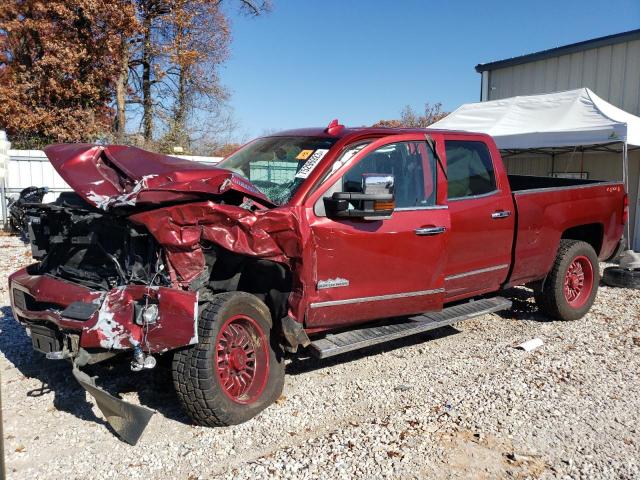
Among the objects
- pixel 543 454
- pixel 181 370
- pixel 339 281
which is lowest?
pixel 543 454

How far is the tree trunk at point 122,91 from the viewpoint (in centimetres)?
2097

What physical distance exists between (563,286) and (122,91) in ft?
64.1

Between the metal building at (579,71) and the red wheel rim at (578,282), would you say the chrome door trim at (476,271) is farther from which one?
the metal building at (579,71)

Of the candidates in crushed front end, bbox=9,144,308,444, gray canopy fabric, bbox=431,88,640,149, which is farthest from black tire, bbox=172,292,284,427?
gray canopy fabric, bbox=431,88,640,149

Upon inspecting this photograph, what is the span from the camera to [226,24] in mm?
24562

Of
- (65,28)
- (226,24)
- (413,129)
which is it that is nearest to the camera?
(413,129)

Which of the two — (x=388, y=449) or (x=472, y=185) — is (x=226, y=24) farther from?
(x=388, y=449)

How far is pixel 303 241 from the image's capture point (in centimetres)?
376

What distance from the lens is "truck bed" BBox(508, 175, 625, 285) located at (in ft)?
18.2

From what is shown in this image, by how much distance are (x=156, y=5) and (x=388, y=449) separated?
2234cm

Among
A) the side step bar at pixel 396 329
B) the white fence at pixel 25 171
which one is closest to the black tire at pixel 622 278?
the side step bar at pixel 396 329

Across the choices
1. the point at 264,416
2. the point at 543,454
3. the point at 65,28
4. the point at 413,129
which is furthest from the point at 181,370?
the point at 65,28

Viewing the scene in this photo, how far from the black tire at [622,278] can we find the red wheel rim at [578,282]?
1967mm

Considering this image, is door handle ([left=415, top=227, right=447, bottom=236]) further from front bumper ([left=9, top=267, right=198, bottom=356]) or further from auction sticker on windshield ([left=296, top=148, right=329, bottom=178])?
front bumper ([left=9, top=267, right=198, bottom=356])
